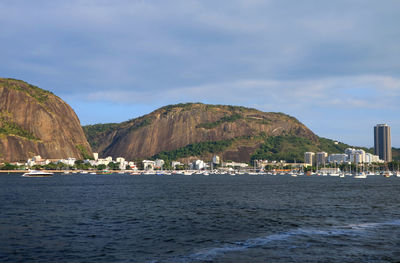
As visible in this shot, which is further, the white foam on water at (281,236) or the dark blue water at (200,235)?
the white foam on water at (281,236)

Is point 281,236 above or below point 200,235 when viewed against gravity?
above

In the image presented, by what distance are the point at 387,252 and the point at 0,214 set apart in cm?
4029

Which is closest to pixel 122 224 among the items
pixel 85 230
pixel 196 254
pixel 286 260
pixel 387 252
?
pixel 85 230

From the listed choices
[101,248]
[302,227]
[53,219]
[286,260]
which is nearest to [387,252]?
[286,260]

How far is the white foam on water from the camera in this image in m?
25.2

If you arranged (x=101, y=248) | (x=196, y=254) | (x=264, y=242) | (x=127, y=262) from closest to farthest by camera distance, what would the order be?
(x=127, y=262) → (x=196, y=254) → (x=101, y=248) → (x=264, y=242)

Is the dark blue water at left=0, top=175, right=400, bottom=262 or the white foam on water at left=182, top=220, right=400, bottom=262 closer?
the dark blue water at left=0, top=175, right=400, bottom=262

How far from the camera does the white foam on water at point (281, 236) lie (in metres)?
25.2

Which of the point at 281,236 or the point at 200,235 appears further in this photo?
the point at 200,235

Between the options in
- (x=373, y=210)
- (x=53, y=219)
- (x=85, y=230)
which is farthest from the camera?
(x=373, y=210)

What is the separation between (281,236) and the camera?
3128 centimetres

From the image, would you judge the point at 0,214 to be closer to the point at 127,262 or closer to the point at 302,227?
the point at 127,262

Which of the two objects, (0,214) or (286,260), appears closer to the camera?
(286,260)

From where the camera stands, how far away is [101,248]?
88.7ft
